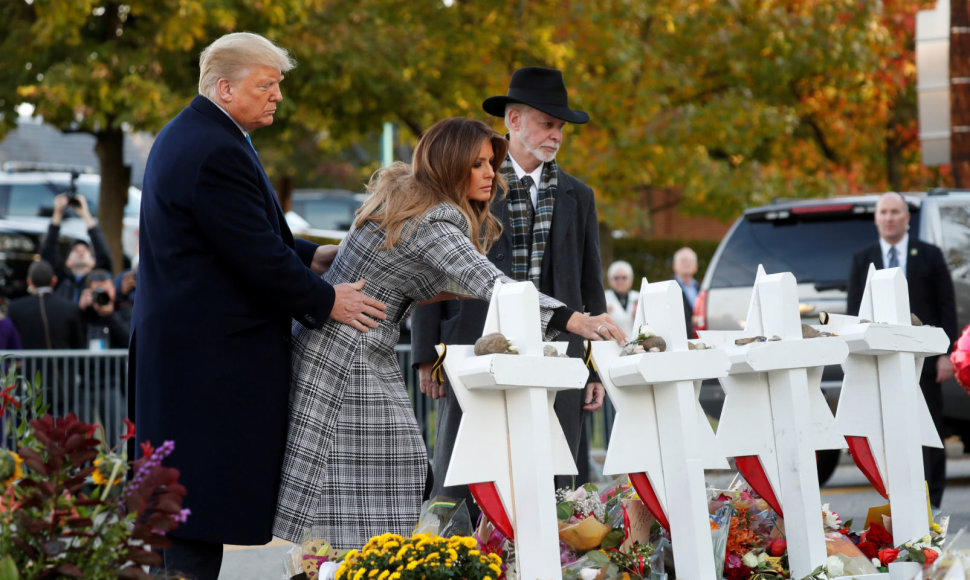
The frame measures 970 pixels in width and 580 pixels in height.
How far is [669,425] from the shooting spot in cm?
384

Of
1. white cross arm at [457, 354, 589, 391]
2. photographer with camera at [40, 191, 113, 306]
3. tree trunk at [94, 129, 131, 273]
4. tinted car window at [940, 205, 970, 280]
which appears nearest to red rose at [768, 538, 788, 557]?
white cross arm at [457, 354, 589, 391]

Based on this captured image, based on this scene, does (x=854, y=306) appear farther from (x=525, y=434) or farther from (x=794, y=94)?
(x=794, y=94)

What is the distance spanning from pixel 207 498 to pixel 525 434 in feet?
3.23

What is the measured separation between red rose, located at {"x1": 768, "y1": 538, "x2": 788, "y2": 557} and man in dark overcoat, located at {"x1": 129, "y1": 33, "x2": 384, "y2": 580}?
1.54 m

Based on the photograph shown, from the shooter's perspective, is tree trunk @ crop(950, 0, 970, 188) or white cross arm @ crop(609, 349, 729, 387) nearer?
white cross arm @ crop(609, 349, 729, 387)

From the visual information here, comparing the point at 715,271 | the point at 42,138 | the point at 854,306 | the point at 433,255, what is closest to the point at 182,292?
the point at 433,255

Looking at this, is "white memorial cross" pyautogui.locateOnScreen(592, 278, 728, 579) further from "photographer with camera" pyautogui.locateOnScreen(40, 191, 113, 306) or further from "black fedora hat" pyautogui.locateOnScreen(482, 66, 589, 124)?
"photographer with camera" pyautogui.locateOnScreen(40, 191, 113, 306)

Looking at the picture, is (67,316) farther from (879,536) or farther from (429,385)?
(879,536)

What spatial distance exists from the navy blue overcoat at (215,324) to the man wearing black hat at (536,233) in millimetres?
1214

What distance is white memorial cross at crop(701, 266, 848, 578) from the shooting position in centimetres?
403

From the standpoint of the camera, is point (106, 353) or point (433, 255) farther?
point (106, 353)

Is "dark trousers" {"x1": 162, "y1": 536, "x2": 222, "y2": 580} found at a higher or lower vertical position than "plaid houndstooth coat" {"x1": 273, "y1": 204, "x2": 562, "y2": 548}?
lower

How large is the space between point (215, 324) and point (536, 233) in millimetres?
1727

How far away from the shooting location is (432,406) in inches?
422
